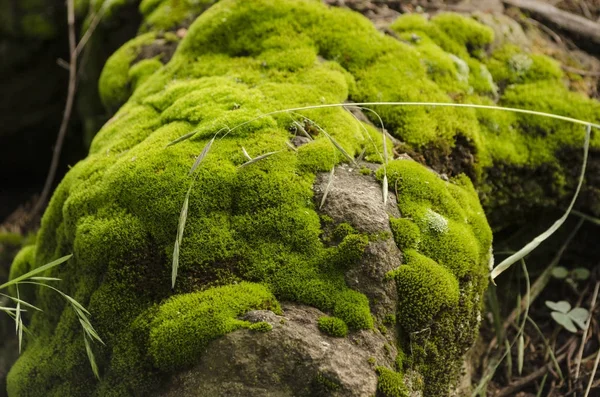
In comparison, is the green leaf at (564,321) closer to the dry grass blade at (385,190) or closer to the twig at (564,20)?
the dry grass blade at (385,190)

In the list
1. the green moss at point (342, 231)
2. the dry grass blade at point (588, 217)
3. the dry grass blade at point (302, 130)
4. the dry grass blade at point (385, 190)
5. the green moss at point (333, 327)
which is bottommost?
the dry grass blade at point (588, 217)

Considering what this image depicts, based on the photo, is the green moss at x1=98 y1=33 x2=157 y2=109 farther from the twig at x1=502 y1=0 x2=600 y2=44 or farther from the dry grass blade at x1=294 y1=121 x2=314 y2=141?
the twig at x1=502 y1=0 x2=600 y2=44

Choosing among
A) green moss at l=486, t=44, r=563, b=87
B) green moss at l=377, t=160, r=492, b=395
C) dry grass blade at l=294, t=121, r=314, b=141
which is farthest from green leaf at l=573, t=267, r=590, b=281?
dry grass blade at l=294, t=121, r=314, b=141

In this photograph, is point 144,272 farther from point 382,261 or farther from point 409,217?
point 409,217

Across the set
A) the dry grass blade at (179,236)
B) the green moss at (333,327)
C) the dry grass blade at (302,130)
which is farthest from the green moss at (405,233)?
the dry grass blade at (179,236)

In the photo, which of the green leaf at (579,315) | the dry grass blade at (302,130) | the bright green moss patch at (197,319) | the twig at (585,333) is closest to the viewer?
the bright green moss patch at (197,319)

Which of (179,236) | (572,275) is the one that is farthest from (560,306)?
(179,236)

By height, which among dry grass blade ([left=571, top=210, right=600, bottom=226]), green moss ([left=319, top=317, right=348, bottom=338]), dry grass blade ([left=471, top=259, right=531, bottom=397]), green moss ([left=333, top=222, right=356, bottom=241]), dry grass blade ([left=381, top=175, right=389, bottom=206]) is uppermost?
dry grass blade ([left=381, top=175, right=389, bottom=206])
